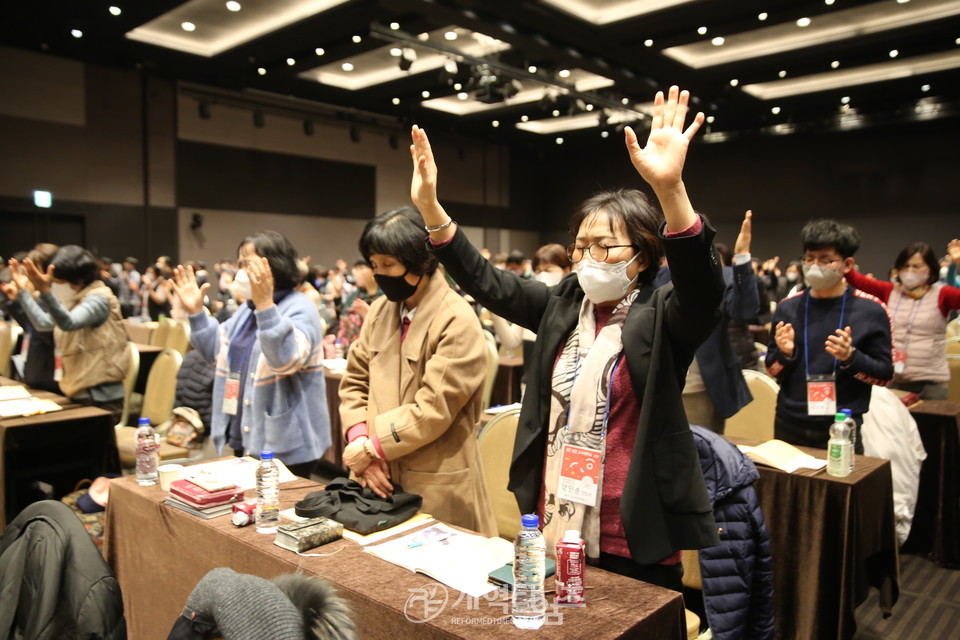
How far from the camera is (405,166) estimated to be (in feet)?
58.9

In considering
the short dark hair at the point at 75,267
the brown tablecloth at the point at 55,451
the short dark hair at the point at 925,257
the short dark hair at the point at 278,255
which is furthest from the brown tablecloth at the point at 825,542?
the short dark hair at the point at 75,267

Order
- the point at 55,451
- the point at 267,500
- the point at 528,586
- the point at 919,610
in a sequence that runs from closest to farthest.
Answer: the point at 528,586 < the point at 267,500 < the point at 919,610 < the point at 55,451

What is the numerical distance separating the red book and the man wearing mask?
2158 millimetres

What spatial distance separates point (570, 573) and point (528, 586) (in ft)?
0.32

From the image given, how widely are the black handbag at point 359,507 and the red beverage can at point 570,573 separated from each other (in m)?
0.59

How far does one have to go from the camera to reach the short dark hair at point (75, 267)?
3.75m

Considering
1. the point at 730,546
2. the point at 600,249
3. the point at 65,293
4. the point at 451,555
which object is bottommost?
the point at 730,546

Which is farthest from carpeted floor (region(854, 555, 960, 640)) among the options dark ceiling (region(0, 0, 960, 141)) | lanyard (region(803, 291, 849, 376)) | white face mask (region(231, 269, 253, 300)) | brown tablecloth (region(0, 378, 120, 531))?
dark ceiling (region(0, 0, 960, 141))

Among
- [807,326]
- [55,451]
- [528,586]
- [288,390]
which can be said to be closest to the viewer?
[528,586]

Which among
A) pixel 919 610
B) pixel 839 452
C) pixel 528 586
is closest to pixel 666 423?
pixel 528 586

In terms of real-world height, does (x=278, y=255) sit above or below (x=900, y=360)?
above

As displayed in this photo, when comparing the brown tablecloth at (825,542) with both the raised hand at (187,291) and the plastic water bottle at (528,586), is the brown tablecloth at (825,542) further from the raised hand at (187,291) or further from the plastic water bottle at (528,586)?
the raised hand at (187,291)

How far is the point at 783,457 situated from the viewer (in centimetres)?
257

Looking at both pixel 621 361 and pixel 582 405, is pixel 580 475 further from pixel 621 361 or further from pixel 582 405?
pixel 621 361
